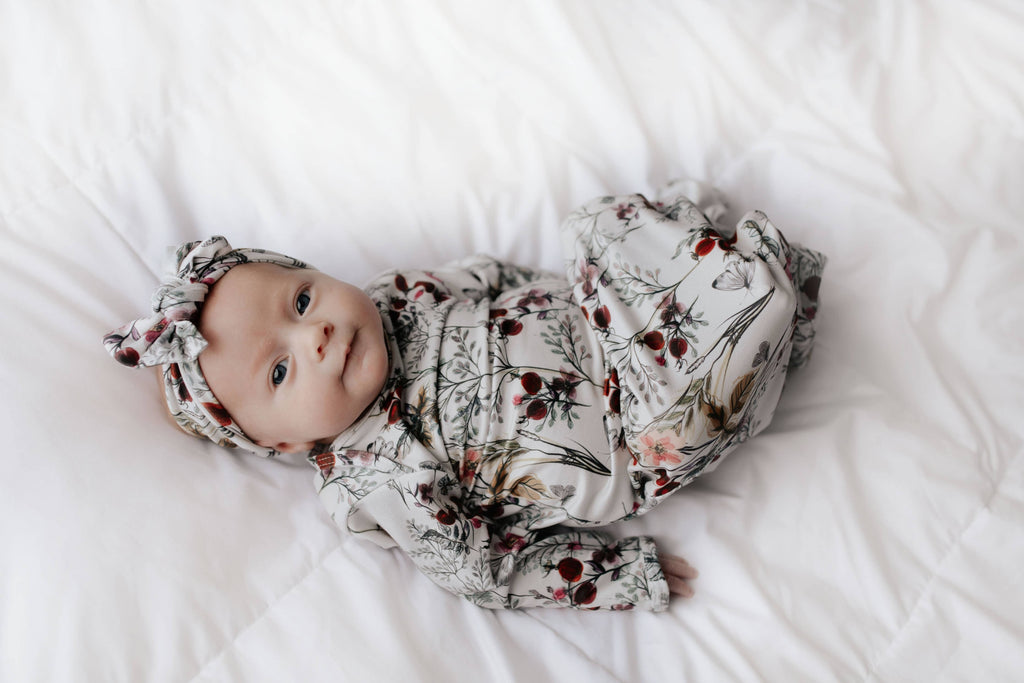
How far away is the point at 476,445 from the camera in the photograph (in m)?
1.04

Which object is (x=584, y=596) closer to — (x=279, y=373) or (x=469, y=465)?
(x=469, y=465)

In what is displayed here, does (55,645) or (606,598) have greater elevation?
(55,645)

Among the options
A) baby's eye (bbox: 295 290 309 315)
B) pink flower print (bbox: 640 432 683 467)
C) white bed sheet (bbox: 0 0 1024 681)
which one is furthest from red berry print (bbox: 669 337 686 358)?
baby's eye (bbox: 295 290 309 315)

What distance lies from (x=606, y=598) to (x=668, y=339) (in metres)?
0.39

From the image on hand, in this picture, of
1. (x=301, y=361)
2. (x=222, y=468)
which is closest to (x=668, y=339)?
(x=301, y=361)

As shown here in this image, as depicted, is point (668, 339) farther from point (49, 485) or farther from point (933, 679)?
point (49, 485)

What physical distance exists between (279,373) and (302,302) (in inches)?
4.4

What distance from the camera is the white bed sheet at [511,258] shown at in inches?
35.8

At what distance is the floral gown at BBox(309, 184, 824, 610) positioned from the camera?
94 cm

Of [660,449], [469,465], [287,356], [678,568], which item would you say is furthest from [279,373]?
[678,568]

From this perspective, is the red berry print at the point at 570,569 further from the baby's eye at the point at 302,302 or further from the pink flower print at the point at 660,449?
the baby's eye at the point at 302,302

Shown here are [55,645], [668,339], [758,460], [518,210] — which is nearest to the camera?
[55,645]

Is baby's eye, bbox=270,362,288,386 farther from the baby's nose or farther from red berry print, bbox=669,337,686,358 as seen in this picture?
red berry print, bbox=669,337,686,358

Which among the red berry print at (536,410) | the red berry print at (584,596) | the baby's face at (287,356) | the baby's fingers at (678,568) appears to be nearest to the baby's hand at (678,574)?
the baby's fingers at (678,568)
